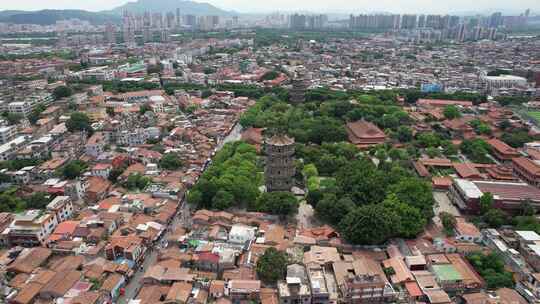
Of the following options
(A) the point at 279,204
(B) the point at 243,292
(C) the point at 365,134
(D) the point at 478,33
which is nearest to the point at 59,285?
(B) the point at 243,292

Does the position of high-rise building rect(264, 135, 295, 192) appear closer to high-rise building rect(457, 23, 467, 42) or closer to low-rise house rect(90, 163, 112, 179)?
low-rise house rect(90, 163, 112, 179)

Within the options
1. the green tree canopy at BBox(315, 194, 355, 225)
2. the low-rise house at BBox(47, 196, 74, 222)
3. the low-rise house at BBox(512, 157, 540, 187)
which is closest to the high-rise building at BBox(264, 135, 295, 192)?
the green tree canopy at BBox(315, 194, 355, 225)

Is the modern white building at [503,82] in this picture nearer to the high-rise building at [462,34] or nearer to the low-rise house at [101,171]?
the low-rise house at [101,171]

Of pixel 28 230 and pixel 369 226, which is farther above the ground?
pixel 369 226

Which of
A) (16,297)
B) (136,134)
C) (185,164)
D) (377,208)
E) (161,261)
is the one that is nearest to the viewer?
(16,297)

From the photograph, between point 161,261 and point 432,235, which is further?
point 432,235

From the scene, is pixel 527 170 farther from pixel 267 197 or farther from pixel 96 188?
pixel 96 188

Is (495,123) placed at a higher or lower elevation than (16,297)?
higher

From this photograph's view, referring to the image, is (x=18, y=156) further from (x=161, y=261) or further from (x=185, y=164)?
(x=161, y=261)

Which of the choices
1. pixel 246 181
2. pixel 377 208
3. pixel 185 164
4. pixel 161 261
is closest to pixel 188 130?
pixel 185 164
